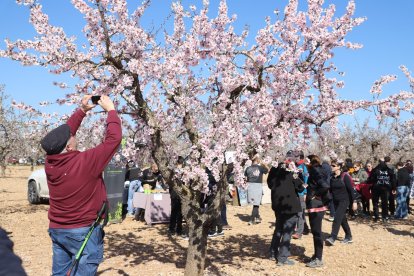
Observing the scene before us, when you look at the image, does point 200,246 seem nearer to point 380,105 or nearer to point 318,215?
point 318,215

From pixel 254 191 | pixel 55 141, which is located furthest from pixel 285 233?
pixel 55 141

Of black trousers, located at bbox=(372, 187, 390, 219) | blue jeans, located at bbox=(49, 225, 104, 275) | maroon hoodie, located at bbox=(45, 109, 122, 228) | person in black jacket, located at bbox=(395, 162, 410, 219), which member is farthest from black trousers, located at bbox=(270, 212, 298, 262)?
person in black jacket, located at bbox=(395, 162, 410, 219)

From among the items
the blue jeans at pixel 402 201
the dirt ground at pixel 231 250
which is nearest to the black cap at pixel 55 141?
the dirt ground at pixel 231 250

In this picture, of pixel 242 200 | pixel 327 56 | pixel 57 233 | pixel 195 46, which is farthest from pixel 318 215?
pixel 242 200

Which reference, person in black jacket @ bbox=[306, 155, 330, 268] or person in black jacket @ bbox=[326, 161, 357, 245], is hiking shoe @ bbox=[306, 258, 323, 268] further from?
person in black jacket @ bbox=[326, 161, 357, 245]

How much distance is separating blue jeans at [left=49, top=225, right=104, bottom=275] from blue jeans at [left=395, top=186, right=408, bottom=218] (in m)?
12.4

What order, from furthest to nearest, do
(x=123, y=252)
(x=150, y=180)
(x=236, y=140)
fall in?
1. (x=150, y=180)
2. (x=123, y=252)
3. (x=236, y=140)

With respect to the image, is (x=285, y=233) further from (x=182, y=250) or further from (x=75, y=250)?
(x=75, y=250)

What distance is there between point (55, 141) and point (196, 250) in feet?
10.7

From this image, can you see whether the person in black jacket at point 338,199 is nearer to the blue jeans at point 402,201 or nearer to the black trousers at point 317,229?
the black trousers at point 317,229

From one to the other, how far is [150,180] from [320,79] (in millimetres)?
7369

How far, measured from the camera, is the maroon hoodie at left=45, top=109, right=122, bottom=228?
3.38m

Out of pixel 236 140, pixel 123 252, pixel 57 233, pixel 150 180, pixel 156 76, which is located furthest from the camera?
pixel 150 180

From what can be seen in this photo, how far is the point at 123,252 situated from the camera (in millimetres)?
8078
